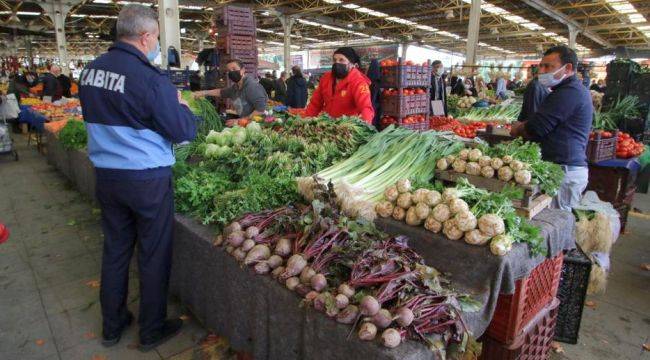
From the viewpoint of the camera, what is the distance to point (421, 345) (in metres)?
1.49

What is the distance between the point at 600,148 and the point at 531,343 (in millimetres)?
3345

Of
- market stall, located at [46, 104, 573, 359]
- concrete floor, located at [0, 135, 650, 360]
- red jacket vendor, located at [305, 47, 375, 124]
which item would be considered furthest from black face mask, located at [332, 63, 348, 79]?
concrete floor, located at [0, 135, 650, 360]

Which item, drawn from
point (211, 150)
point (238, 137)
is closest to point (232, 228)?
point (211, 150)

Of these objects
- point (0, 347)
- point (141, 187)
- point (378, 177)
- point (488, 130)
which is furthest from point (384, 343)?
point (488, 130)

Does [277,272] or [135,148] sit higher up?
[135,148]

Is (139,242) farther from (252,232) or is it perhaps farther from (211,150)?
(211,150)

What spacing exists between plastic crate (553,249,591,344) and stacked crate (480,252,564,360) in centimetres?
38

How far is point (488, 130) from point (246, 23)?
6326mm

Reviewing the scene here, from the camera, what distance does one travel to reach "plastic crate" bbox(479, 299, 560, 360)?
88.8 inches

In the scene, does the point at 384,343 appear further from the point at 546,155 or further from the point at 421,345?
the point at 546,155

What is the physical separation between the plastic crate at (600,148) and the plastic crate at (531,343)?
9.34 ft

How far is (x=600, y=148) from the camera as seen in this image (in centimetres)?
473

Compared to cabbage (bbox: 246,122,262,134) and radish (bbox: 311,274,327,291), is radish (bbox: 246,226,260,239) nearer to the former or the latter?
radish (bbox: 311,274,327,291)

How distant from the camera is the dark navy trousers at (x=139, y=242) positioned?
7.93ft
